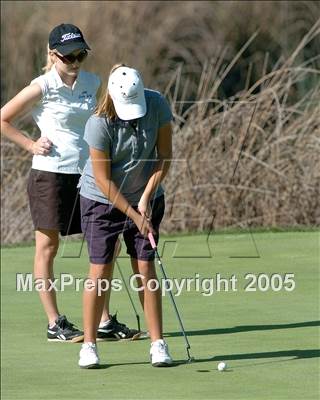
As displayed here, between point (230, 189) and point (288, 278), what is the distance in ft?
13.1

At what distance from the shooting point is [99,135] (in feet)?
23.6

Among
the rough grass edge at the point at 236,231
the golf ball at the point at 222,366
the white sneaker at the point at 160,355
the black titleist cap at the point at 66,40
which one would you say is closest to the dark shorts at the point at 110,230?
the white sneaker at the point at 160,355

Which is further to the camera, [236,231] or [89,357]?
[236,231]

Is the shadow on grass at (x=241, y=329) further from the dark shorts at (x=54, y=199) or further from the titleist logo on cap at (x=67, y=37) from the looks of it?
the titleist logo on cap at (x=67, y=37)

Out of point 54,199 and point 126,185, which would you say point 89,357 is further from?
point 54,199

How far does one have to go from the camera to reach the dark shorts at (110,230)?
7445 millimetres

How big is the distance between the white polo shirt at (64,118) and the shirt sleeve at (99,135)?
112 cm

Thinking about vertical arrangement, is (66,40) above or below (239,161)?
above

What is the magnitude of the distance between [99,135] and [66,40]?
1.16 metres

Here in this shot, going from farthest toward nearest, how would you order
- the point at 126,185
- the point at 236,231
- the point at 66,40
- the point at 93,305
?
1. the point at 236,231
2. the point at 66,40
3. the point at 126,185
4. the point at 93,305

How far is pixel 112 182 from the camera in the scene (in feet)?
23.9

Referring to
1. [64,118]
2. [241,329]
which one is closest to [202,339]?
[241,329]

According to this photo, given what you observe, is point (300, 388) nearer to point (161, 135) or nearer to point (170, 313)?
point (161, 135)

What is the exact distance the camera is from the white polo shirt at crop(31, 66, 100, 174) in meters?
8.33
